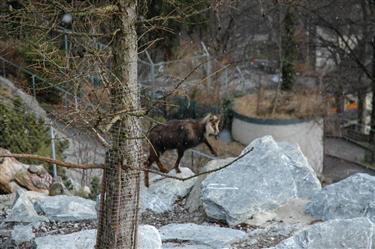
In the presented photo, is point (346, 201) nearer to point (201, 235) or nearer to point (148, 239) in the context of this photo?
point (201, 235)

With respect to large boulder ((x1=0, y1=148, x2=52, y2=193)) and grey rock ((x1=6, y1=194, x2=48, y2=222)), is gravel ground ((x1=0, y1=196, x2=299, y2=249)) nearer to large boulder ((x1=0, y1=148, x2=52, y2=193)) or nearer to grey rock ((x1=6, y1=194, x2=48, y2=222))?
grey rock ((x1=6, y1=194, x2=48, y2=222))

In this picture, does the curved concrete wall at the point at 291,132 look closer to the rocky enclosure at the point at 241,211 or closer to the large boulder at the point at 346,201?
the rocky enclosure at the point at 241,211

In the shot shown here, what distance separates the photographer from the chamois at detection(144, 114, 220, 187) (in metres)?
10.2

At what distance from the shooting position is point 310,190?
962 centimetres

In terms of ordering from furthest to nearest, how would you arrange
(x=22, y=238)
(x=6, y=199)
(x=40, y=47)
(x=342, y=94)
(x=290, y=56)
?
(x=290, y=56) < (x=342, y=94) < (x=6, y=199) < (x=22, y=238) < (x=40, y=47)

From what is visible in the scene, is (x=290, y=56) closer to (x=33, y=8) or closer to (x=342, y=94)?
(x=342, y=94)

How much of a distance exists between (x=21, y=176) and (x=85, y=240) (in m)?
4.74

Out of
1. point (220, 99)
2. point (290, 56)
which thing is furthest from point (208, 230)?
point (290, 56)

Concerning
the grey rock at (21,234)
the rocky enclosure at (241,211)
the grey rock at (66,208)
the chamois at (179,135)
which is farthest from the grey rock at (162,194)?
the grey rock at (21,234)

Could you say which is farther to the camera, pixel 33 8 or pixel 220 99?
pixel 220 99

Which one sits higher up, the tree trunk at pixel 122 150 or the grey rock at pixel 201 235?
the tree trunk at pixel 122 150

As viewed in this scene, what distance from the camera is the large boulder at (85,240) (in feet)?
21.7

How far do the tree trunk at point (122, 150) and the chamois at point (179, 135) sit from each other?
4305 millimetres

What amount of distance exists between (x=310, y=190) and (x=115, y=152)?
4790 millimetres
